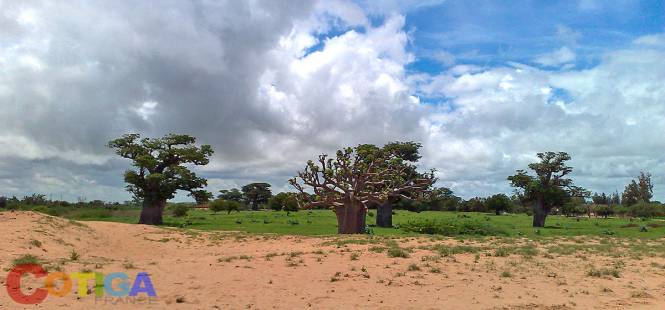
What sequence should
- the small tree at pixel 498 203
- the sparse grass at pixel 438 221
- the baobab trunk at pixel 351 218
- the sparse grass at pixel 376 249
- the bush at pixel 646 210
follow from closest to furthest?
1. the sparse grass at pixel 376 249
2. the baobab trunk at pixel 351 218
3. the sparse grass at pixel 438 221
4. the bush at pixel 646 210
5. the small tree at pixel 498 203

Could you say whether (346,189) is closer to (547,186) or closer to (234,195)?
(547,186)

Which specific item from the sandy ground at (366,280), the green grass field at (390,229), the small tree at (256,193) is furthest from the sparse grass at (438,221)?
the small tree at (256,193)

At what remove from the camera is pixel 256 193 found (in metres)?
111

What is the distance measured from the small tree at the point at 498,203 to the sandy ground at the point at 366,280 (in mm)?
68371

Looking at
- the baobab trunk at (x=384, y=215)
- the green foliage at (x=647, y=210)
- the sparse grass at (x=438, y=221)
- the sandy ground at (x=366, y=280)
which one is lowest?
the sandy ground at (x=366, y=280)

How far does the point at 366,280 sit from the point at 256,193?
98816mm

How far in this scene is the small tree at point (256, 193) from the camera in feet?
364

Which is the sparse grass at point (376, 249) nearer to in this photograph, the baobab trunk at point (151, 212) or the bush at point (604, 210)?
the baobab trunk at point (151, 212)

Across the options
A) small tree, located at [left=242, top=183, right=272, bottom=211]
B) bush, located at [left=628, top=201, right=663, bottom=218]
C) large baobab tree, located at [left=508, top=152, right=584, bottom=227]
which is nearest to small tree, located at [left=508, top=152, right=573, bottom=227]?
large baobab tree, located at [left=508, top=152, right=584, bottom=227]

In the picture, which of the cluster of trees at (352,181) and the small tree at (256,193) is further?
the small tree at (256,193)

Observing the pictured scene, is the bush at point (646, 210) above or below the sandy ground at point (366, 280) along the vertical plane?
above

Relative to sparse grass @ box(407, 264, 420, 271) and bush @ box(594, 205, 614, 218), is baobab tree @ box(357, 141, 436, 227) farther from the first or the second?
bush @ box(594, 205, 614, 218)

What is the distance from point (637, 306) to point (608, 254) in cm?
1014

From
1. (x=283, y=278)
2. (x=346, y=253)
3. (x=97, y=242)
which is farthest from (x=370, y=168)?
(x=283, y=278)
